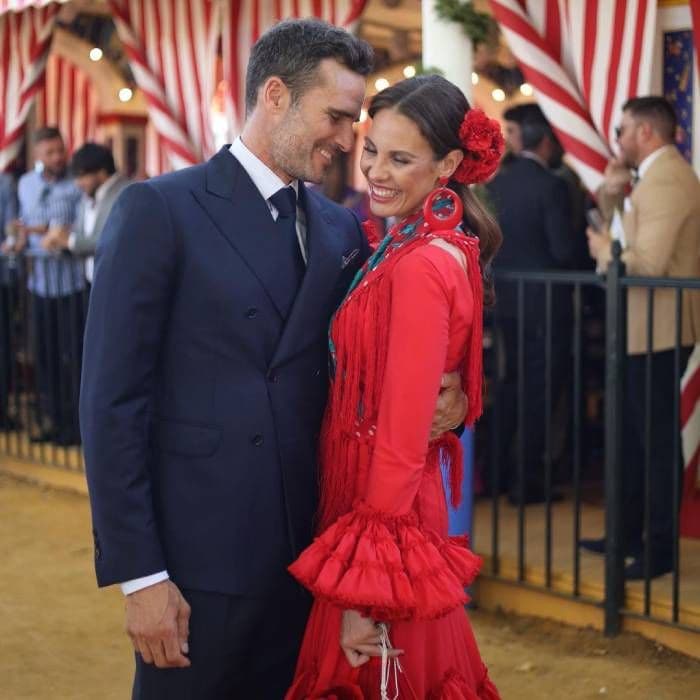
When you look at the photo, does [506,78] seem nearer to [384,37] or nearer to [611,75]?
[384,37]

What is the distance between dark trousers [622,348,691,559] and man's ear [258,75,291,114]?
282 cm

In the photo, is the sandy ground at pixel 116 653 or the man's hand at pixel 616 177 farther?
the man's hand at pixel 616 177

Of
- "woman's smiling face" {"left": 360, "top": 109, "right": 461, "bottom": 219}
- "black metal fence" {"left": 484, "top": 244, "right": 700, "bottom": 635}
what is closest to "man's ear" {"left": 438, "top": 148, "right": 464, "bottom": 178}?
"woman's smiling face" {"left": 360, "top": 109, "right": 461, "bottom": 219}

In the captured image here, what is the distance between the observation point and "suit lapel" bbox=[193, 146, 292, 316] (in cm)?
250

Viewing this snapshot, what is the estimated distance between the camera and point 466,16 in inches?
213

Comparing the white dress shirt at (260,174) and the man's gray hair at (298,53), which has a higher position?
the man's gray hair at (298,53)

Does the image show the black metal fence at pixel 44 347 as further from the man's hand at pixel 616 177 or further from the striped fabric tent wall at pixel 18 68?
the man's hand at pixel 616 177

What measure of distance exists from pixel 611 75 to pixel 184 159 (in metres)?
3.19

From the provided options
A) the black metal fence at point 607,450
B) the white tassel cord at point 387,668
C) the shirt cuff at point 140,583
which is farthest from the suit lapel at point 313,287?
the black metal fence at point 607,450

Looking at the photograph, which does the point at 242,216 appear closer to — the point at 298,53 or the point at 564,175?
the point at 298,53

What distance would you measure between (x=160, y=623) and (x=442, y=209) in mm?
1046

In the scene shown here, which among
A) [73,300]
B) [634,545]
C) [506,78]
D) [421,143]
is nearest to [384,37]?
[506,78]

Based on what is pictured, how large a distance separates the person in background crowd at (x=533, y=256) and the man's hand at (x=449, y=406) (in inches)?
133

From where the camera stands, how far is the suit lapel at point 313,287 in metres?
2.54
